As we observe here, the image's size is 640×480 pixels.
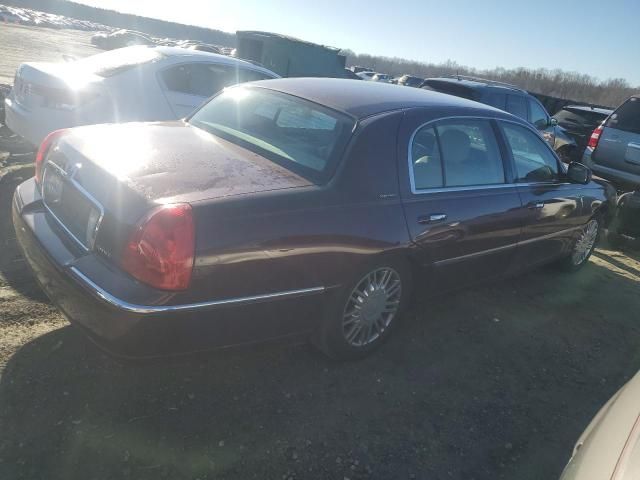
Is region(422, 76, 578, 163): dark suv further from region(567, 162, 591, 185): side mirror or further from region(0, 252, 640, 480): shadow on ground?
region(0, 252, 640, 480): shadow on ground

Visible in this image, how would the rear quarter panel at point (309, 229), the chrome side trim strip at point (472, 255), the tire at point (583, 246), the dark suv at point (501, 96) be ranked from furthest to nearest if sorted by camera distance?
the dark suv at point (501, 96) < the tire at point (583, 246) < the chrome side trim strip at point (472, 255) < the rear quarter panel at point (309, 229)

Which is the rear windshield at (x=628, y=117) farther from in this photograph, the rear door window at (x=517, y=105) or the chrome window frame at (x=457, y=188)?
the chrome window frame at (x=457, y=188)

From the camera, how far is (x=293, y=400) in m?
2.78

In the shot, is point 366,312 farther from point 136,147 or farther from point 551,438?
point 136,147

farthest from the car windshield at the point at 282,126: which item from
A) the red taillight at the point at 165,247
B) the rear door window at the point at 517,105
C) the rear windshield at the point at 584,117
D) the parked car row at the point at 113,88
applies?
the rear windshield at the point at 584,117

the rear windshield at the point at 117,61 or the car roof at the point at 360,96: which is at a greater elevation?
the car roof at the point at 360,96

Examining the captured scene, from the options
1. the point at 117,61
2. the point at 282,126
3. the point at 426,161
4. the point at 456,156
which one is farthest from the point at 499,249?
the point at 117,61

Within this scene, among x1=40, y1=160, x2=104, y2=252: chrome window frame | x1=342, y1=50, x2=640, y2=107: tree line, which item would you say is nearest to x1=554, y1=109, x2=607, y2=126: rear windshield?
x1=40, y1=160, x2=104, y2=252: chrome window frame

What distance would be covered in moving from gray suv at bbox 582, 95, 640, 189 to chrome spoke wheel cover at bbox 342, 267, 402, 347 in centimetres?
630

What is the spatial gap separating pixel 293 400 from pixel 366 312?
2.27 feet

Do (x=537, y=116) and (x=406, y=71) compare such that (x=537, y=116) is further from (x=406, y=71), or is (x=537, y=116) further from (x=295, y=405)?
(x=406, y=71)

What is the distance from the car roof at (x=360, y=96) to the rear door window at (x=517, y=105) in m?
5.84

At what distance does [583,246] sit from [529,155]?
169cm

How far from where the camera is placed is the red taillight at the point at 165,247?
2158mm
